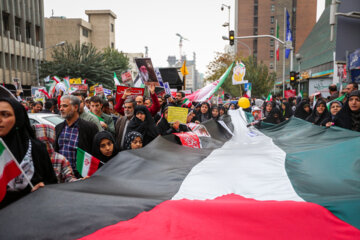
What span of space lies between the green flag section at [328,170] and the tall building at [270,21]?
73686 mm

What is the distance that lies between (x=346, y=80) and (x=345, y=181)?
12515mm

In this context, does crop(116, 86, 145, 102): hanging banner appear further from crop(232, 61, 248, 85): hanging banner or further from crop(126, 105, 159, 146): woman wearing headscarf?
crop(232, 61, 248, 85): hanging banner

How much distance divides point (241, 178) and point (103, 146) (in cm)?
191

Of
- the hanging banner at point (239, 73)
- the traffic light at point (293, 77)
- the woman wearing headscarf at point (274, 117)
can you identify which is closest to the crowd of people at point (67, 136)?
the woman wearing headscarf at point (274, 117)

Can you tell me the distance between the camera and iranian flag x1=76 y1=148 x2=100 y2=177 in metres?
3.95

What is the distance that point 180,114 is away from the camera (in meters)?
6.65

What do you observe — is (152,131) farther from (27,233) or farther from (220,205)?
(27,233)

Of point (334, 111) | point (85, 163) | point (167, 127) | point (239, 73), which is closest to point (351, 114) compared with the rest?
point (334, 111)

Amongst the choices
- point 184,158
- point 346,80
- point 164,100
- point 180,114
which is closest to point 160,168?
point 184,158

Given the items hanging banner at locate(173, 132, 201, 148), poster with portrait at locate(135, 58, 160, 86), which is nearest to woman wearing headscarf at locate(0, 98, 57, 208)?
hanging banner at locate(173, 132, 201, 148)

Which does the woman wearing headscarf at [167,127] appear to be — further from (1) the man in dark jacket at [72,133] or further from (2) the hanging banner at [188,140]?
(1) the man in dark jacket at [72,133]

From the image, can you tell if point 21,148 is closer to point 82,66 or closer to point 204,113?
point 204,113

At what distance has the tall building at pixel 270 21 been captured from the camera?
79312 millimetres

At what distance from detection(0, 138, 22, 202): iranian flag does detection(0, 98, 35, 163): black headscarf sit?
27cm
